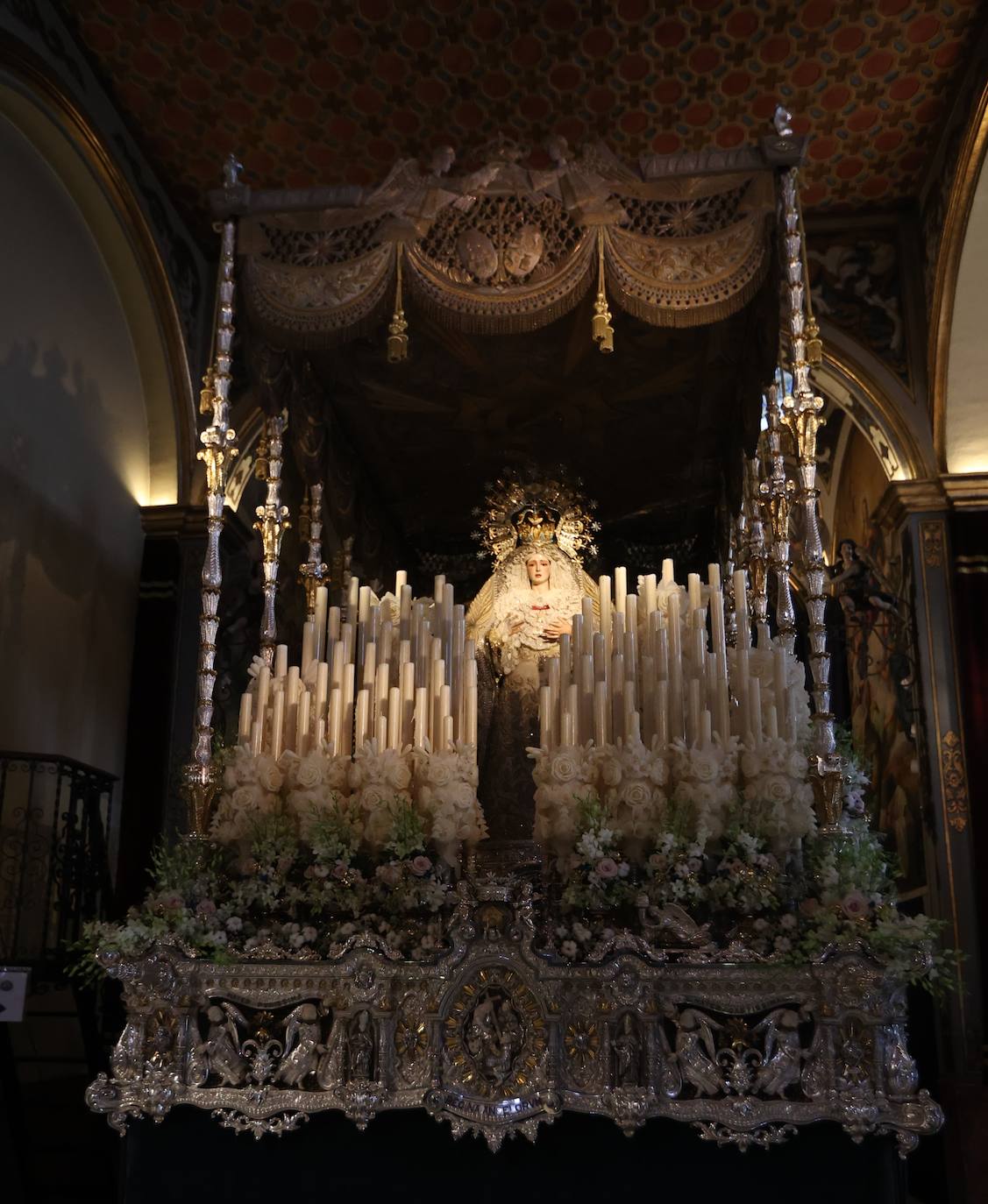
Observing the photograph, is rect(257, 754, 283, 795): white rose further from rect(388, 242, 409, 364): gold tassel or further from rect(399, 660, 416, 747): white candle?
rect(388, 242, 409, 364): gold tassel

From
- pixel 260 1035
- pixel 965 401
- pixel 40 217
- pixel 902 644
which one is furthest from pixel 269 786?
pixel 965 401

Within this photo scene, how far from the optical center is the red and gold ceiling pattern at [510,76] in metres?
7.70

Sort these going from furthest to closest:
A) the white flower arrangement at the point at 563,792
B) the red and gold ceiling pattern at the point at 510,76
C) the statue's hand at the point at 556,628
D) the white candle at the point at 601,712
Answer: the red and gold ceiling pattern at the point at 510,76, the statue's hand at the point at 556,628, the white candle at the point at 601,712, the white flower arrangement at the point at 563,792

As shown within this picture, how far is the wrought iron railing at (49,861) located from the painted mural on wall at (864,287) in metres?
6.76

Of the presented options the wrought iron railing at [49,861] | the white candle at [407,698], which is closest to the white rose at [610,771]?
the white candle at [407,698]

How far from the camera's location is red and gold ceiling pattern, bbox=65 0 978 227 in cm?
770

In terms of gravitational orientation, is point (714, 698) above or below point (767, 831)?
above

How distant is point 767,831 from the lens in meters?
4.64

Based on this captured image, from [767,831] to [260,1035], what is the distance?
2148mm

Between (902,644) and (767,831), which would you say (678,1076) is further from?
(902,644)

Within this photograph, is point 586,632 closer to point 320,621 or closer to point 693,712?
point 693,712

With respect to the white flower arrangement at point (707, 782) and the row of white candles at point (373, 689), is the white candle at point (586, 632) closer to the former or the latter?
the row of white candles at point (373, 689)

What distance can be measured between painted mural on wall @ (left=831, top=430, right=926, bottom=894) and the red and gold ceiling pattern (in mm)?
2970

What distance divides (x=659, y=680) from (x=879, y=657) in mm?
5561
